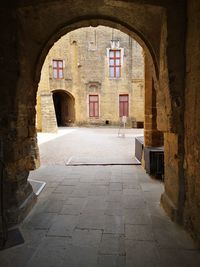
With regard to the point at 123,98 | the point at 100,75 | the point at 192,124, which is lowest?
the point at 192,124

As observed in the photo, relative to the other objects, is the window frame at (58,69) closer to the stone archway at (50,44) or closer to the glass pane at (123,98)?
the glass pane at (123,98)

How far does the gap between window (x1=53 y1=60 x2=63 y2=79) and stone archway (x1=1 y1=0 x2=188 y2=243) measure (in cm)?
1614

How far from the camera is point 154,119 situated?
5547mm

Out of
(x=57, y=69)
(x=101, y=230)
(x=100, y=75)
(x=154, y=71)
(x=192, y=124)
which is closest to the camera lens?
(x=192, y=124)

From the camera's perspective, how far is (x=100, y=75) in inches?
767

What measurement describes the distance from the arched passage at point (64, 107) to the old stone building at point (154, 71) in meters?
17.1

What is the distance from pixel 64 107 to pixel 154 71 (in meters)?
18.8

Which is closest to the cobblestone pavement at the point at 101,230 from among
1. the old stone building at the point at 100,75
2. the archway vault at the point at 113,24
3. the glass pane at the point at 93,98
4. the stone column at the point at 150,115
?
the stone column at the point at 150,115

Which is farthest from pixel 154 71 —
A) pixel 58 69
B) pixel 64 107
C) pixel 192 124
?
pixel 64 107

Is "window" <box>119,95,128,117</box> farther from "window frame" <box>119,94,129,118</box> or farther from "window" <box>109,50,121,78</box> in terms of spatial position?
"window" <box>109,50,121,78</box>

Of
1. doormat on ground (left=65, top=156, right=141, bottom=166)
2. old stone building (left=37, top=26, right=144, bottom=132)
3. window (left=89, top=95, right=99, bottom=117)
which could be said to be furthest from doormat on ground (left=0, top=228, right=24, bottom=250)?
window (left=89, top=95, right=99, bottom=117)

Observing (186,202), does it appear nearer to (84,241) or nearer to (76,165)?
(84,241)

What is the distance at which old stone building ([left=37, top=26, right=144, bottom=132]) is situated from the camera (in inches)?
749

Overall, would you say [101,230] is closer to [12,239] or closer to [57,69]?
[12,239]
